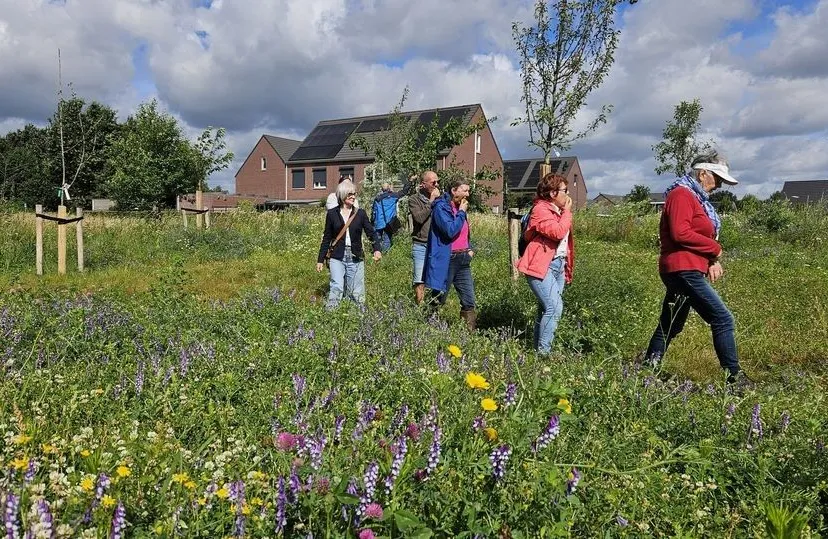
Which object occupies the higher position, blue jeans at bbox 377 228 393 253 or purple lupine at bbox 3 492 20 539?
blue jeans at bbox 377 228 393 253

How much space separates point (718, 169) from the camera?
4516 millimetres

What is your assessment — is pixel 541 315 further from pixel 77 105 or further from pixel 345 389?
pixel 77 105

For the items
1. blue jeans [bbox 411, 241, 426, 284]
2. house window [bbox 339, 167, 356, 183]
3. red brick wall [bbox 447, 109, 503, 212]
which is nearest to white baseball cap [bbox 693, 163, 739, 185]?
blue jeans [bbox 411, 241, 426, 284]

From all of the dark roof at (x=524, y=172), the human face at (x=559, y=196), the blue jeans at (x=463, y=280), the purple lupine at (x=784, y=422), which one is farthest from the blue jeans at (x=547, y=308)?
the dark roof at (x=524, y=172)

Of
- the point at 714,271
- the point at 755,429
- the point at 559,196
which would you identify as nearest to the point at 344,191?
the point at 559,196

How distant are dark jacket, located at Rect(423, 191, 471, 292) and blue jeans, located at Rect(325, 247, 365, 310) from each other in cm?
93

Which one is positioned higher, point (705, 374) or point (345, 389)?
point (345, 389)

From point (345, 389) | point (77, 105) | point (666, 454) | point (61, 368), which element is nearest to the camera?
point (666, 454)

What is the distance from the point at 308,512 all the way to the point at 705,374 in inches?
186

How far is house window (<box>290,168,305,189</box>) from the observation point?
50750 millimetres

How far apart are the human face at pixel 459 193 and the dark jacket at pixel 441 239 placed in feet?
0.22

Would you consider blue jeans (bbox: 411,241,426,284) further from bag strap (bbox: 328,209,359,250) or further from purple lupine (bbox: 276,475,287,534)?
purple lupine (bbox: 276,475,287,534)

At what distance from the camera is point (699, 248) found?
4.56 meters

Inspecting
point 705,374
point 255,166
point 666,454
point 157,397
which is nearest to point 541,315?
point 705,374
